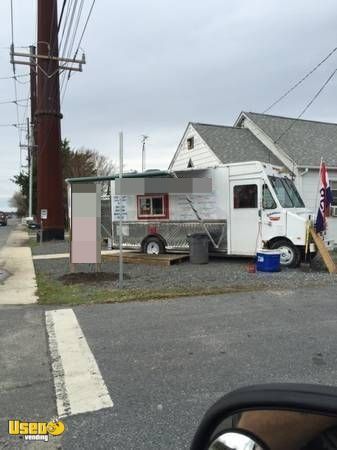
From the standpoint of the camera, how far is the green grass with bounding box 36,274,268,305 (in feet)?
28.3

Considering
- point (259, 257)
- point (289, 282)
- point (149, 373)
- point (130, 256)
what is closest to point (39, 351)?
point (149, 373)

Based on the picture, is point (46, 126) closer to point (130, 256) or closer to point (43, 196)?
point (43, 196)

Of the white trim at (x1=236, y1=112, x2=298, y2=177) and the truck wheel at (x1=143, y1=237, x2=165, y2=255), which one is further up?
the white trim at (x1=236, y1=112, x2=298, y2=177)

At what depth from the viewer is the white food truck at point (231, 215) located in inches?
509

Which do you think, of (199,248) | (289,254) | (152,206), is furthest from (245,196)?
(152,206)

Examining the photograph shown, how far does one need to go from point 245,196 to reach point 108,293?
A: 615 centimetres

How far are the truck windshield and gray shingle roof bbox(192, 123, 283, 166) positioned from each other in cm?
599

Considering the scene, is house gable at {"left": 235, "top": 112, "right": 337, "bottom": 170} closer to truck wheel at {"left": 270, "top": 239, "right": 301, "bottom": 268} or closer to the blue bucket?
truck wheel at {"left": 270, "top": 239, "right": 301, "bottom": 268}

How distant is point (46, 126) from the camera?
2670cm

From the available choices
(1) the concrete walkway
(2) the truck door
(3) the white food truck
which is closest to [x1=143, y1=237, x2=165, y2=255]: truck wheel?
(3) the white food truck

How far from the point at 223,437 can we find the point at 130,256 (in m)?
13.7

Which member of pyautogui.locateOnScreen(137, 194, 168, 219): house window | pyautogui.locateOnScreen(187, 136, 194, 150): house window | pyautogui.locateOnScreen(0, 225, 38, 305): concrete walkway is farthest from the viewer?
pyautogui.locateOnScreen(187, 136, 194, 150): house window

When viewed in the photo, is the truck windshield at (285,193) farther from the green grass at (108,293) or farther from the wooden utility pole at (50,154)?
the wooden utility pole at (50,154)

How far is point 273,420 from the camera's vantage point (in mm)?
1576
